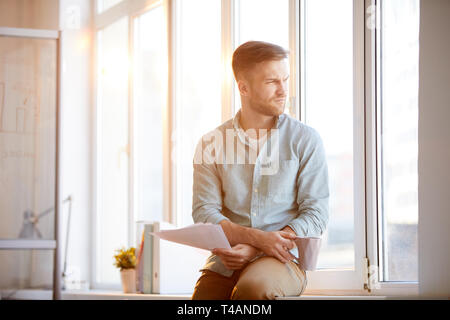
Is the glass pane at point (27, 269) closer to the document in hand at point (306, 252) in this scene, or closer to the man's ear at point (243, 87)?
the man's ear at point (243, 87)

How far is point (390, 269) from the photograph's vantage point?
1.84 metres

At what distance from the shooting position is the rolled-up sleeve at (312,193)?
1638mm

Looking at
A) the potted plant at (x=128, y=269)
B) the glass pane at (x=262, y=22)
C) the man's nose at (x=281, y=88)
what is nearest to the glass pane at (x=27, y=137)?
the potted plant at (x=128, y=269)

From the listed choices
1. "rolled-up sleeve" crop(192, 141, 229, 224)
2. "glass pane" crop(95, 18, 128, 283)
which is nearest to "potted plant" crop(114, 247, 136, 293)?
"glass pane" crop(95, 18, 128, 283)

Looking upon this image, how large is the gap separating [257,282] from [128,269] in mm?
1277

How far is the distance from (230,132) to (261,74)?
0.21m

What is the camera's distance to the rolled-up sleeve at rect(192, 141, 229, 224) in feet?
5.68

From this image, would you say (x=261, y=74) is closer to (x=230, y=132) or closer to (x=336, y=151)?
(x=230, y=132)

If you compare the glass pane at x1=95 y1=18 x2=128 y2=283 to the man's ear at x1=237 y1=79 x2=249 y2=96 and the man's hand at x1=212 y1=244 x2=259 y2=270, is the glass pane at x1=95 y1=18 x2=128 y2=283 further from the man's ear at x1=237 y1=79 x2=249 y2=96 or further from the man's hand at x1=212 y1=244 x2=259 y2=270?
the man's hand at x1=212 y1=244 x2=259 y2=270

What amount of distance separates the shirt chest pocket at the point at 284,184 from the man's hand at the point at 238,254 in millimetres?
158

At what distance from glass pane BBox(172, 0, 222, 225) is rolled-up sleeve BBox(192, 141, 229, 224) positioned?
2.19 feet

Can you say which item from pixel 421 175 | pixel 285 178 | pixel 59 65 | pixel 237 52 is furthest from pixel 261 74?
→ pixel 59 65
